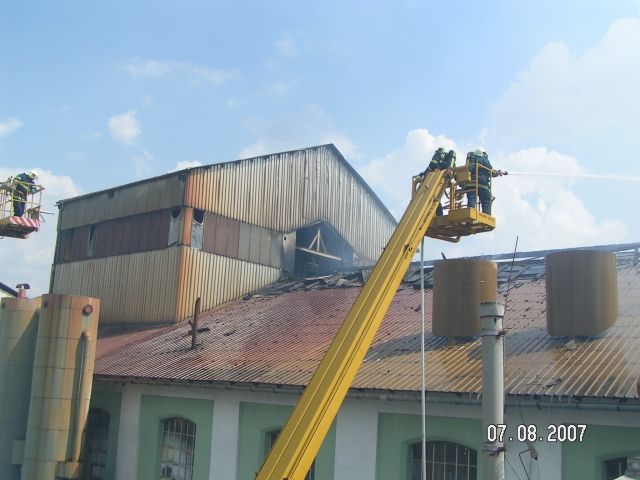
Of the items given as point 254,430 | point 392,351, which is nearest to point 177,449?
point 254,430

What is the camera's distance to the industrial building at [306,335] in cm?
1123

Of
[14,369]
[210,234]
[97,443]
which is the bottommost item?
[97,443]

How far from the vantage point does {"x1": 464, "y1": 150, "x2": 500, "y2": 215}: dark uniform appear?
13.5 m

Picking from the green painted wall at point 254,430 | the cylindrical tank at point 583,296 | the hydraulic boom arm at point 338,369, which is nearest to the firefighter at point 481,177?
the cylindrical tank at point 583,296

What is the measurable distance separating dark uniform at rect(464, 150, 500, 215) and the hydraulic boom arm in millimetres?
2692

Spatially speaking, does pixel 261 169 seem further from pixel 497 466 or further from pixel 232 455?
pixel 497 466

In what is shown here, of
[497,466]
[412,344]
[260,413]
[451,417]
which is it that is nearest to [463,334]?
[412,344]

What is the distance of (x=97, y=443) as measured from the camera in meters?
19.2

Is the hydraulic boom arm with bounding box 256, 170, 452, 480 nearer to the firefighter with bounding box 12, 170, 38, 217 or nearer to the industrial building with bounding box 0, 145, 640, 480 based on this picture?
the industrial building with bounding box 0, 145, 640, 480

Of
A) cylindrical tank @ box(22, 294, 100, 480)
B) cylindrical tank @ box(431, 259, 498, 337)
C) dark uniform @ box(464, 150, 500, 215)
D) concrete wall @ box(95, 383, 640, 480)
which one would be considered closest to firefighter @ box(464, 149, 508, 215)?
dark uniform @ box(464, 150, 500, 215)

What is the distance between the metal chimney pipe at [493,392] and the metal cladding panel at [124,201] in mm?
17538

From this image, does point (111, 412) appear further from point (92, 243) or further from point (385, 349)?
point (92, 243)

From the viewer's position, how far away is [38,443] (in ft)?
55.9

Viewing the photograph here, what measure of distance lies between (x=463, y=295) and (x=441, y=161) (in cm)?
312
